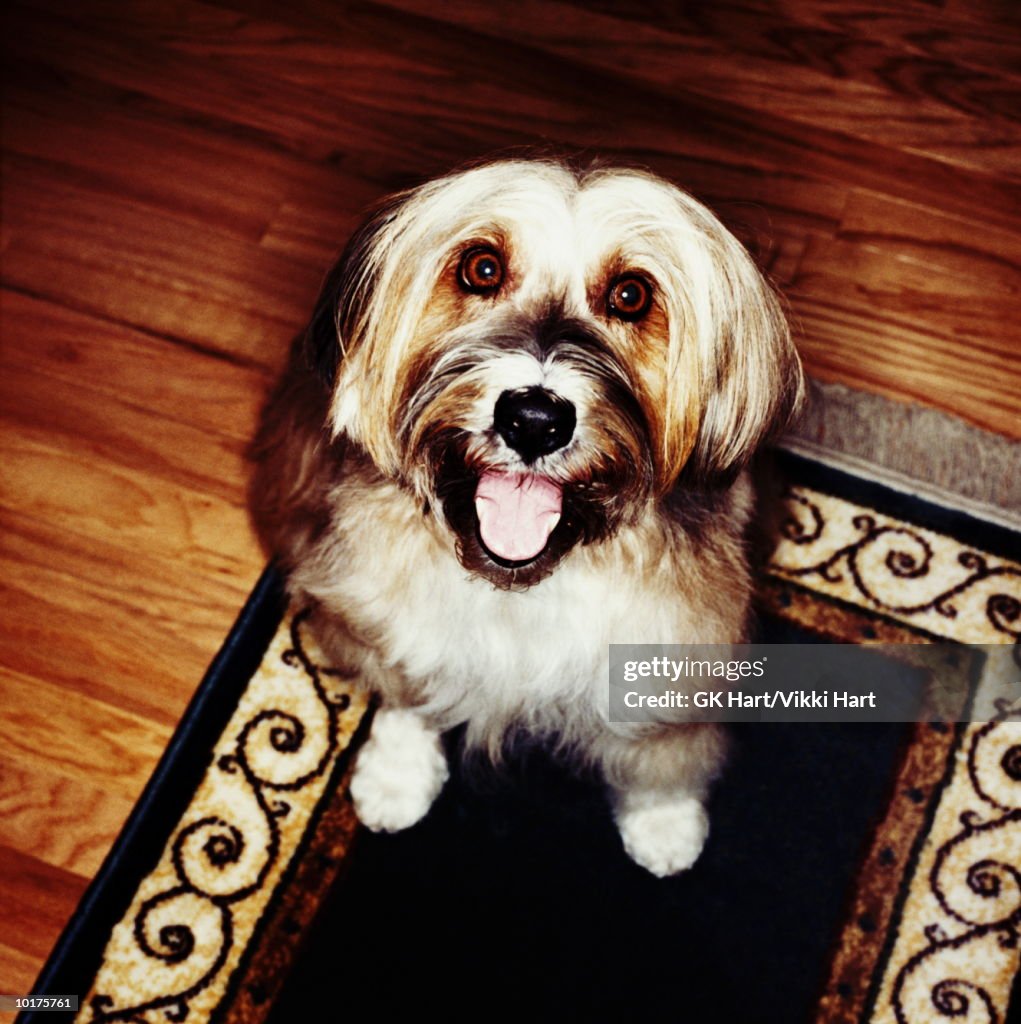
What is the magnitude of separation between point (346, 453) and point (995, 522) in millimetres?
1406

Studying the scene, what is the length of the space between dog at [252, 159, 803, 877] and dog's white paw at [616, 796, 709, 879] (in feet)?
0.83

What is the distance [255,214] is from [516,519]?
4.99ft

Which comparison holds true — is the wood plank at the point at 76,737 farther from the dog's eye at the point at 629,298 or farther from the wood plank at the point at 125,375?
the dog's eye at the point at 629,298

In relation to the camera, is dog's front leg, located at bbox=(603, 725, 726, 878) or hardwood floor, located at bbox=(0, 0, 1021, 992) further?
hardwood floor, located at bbox=(0, 0, 1021, 992)

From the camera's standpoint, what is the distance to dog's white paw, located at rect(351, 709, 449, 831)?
1.96 meters

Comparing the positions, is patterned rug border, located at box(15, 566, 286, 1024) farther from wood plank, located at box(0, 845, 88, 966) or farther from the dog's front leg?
the dog's front leg

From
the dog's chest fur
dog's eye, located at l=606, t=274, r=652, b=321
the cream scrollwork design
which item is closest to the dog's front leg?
the dog's chest fur

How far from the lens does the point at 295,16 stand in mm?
2887

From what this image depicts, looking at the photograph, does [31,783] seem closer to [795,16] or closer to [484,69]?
[484,69]

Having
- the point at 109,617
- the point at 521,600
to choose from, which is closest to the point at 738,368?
the point at 521,600

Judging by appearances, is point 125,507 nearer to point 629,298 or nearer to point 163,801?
point 163,801

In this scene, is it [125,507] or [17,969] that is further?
[125,507]

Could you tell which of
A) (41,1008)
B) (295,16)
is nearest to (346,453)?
(41,1008)

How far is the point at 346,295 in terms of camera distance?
1.46 m
